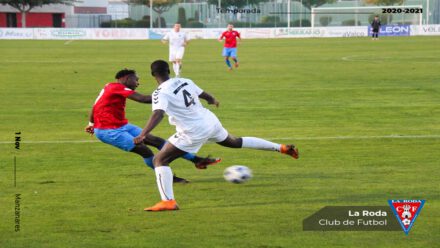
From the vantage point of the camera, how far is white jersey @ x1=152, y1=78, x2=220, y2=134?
385 inches

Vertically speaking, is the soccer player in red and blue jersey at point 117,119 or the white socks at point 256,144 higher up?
the soccer player in red and blue jersey at point 117,119

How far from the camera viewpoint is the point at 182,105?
992 centimetres

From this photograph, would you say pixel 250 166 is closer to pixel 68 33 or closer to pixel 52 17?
pixel 68 33

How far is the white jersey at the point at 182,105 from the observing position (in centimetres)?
977

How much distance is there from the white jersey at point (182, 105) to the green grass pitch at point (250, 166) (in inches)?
39.4

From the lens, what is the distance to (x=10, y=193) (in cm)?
1086

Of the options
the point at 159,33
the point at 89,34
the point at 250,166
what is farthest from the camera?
the point at 159,33

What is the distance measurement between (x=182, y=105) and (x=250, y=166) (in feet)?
10.4

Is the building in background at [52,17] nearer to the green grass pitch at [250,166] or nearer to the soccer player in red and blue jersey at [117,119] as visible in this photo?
the green grass pitch at [250,166]

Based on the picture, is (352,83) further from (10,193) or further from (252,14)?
(252,14)

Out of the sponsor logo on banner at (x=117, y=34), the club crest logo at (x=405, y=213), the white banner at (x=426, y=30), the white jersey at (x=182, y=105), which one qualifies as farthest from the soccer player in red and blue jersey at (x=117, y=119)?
the white banner at (x=426, y=30)

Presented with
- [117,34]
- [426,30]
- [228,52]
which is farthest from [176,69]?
[426,30]

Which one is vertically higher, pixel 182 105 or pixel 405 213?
pixel 182 105

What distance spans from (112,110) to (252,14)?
245 feet
